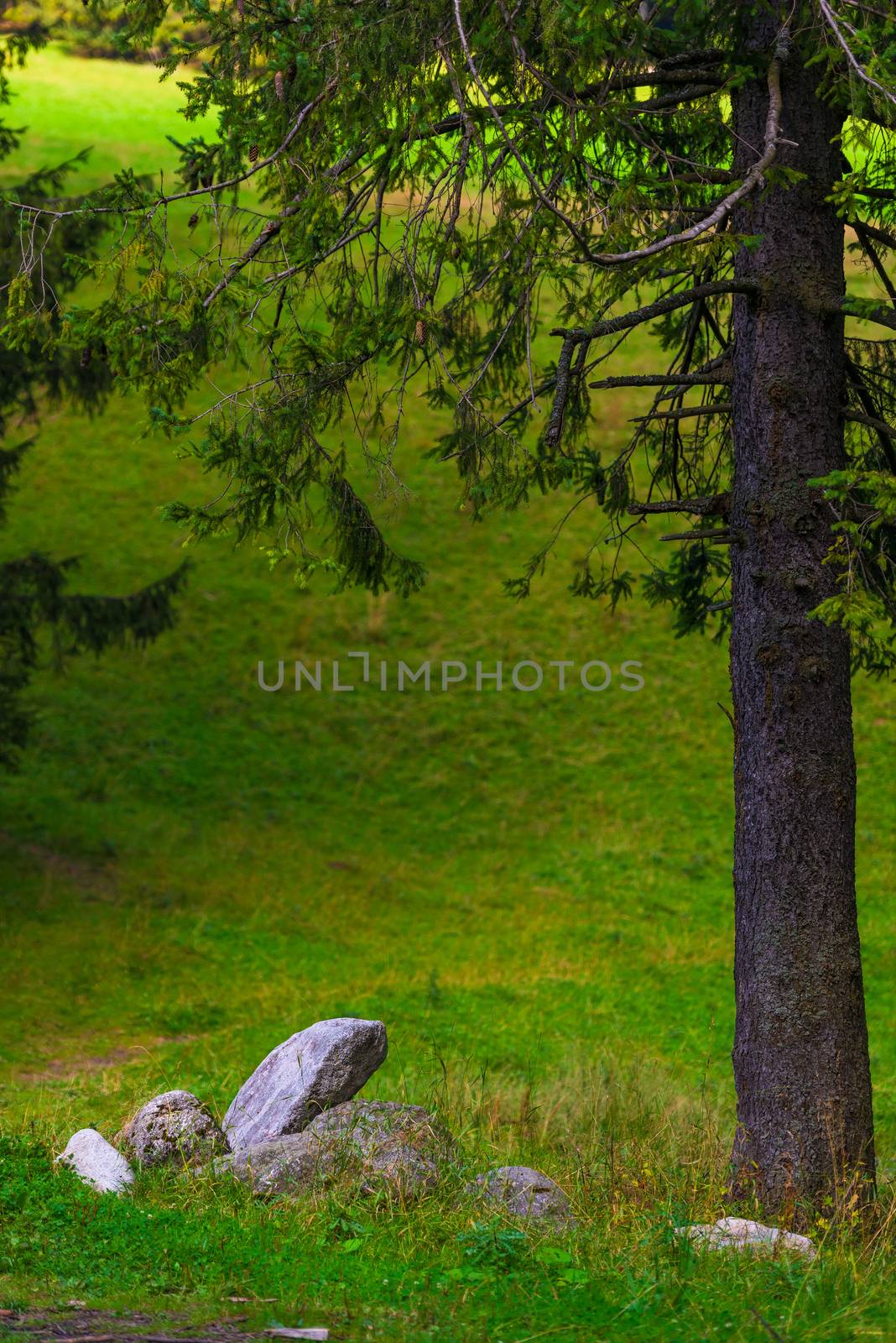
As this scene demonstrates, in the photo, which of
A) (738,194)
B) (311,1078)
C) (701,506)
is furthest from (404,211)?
(311,1078)

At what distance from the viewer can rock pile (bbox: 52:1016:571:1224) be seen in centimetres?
562

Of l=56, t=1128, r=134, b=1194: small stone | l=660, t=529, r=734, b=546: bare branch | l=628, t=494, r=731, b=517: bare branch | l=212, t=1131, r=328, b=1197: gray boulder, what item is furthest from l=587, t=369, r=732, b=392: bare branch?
l=56, t=1128, r=134, b=1194: small stone

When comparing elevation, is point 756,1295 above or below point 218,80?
below

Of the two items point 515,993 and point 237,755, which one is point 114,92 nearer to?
point 237,755

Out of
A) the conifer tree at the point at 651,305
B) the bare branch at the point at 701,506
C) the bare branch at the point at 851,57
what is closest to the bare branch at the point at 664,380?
the conifer tree at the point at 651,305

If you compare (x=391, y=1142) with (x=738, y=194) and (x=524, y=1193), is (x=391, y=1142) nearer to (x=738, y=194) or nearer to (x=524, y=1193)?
(x=524, y=1193)

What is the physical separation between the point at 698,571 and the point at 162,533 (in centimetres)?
1625

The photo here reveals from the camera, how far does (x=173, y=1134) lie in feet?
20.6

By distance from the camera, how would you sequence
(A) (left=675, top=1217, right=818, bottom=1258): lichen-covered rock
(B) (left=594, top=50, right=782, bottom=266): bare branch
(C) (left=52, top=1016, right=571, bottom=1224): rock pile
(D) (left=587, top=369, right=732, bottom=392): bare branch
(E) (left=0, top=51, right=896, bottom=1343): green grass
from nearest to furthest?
(E) (left=0, top=51, right=896, bottom=1343): green grass
(A) (left=675, top=1217, right=818, bottom=1258): lichen-covered rock
(B) (left=594, top=50, right=782, bottom=266): bare branch
(C) (left=52, top=1016, right=571, bottom=1224): rock pile
(D) (left=587, top=369, right=732, bottom=392): bare branch

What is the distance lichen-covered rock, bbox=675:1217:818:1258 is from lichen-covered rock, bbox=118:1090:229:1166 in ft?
7.81

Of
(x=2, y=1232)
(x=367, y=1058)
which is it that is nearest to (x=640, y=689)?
(x=367, y=1058)

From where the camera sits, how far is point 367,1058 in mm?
6859

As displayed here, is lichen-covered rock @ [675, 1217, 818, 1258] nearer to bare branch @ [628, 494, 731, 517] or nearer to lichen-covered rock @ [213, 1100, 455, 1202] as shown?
lichen-covered rock @ [213, 1100, 455, 1202]

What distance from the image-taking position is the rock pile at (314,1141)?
5.62 m
